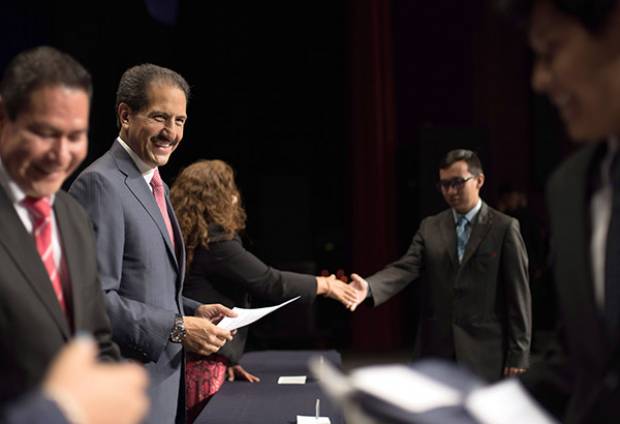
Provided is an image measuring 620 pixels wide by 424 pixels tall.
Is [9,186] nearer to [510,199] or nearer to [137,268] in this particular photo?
[137,268]

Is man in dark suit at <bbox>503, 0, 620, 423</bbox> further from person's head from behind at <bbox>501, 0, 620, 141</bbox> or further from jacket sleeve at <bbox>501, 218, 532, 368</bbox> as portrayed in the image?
jacket sleeve at <bbox>501, 218, 532, 368</bbox>

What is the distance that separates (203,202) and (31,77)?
219 cm

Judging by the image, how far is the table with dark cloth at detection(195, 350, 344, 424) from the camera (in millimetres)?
2529

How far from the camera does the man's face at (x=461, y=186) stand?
3.85 metres

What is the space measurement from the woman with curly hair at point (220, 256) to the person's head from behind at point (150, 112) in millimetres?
891

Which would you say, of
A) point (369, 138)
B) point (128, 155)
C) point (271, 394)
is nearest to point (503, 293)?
point (271, 394)

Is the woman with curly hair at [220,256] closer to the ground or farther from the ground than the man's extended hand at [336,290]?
farther from the ground

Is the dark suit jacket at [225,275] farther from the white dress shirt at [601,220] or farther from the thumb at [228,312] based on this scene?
the white dress shirt at [601,220]

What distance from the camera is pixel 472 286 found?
12.3 ft

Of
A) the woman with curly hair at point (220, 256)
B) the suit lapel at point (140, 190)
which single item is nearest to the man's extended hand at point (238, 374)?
the woman with curly hair at point (220, 256)

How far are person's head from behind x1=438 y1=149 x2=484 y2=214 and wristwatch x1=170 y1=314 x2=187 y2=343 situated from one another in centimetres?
190

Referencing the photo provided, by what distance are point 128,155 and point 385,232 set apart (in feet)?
18.1

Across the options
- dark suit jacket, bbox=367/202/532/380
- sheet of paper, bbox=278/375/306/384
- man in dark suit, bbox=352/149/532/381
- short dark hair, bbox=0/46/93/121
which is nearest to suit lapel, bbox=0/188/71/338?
short dark hair, bbox=0/46/93/121

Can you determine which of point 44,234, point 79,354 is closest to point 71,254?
point 44,234
